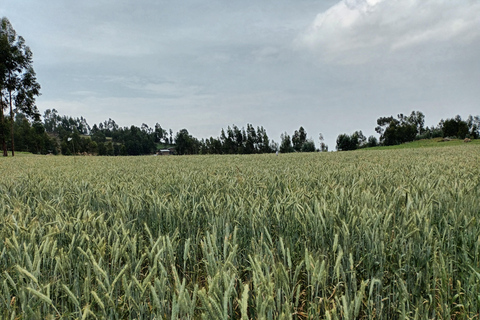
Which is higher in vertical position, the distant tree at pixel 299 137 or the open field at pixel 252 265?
the distant tree at pixel 299 137

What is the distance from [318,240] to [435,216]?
1.25 meters

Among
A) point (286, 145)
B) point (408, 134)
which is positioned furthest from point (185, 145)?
point (408, 134)

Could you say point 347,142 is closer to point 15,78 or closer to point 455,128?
point 455,128

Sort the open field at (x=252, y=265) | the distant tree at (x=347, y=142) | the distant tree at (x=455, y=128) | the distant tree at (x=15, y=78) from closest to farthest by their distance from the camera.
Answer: the open field at (x=252, y=265), the distant tree at (x=15, y=78), the distant tree at (x=455, y=128), the distant tree at (x=347, y=142)

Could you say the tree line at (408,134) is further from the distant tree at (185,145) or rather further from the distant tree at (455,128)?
the distant tree at (185,145)

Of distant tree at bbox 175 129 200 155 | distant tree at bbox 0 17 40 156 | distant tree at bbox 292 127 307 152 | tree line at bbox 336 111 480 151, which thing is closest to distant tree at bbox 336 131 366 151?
tree line at bbox 336 111 480 151

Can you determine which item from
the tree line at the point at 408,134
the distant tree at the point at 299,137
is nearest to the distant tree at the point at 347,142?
the tree line at the point at 408,134

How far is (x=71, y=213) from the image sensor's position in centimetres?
284

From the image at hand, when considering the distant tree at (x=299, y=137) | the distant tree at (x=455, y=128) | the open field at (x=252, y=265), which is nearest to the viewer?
the open field at (x=252, y=265)

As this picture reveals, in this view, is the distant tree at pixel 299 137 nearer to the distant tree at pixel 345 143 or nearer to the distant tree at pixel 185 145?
the distant tree at pixel 345 143

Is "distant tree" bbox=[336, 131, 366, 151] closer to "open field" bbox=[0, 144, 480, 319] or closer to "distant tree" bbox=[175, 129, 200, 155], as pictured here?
"distant tree" bbox=[175, 129, 200, 155]

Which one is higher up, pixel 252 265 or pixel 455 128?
pixel 455 128

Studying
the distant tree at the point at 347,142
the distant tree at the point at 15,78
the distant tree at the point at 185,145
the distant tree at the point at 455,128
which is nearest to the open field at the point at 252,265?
the distant tree at the point at 15,78

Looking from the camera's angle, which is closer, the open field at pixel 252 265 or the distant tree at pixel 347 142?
the open field at pixel 252 265
